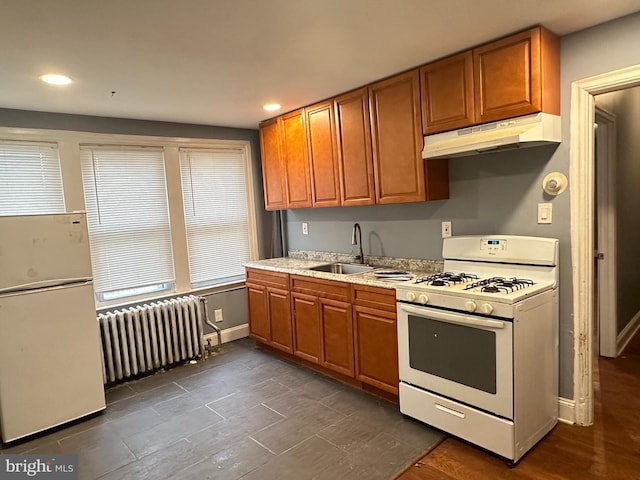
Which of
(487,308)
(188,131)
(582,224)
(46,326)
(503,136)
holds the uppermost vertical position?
(188,131)

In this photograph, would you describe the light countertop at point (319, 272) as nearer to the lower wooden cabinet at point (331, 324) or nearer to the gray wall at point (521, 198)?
the lower wooden cabinet at point (331, 324)

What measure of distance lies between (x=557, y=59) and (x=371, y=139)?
1274 millimetres

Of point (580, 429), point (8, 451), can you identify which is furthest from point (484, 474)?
point (8, 451)

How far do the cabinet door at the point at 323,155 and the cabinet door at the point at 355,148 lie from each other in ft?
0.24

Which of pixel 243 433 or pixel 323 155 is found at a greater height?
pixel 323 155

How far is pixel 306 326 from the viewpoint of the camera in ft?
11.3

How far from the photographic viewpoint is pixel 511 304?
2020 millimetres

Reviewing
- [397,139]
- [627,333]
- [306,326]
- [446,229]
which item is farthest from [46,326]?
[627,333]

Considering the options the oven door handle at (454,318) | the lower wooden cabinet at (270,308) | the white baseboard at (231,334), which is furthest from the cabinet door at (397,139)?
the white baseboard at (231,334)

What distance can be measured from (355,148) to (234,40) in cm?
136

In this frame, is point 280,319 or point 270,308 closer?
point 280,319

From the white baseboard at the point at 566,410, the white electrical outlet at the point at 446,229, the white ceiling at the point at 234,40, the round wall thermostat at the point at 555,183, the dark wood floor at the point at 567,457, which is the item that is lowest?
the dark wood floor at the point at 567,457

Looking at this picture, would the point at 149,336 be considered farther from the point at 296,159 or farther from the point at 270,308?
the point at 296,159

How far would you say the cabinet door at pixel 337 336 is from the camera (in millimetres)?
3055
